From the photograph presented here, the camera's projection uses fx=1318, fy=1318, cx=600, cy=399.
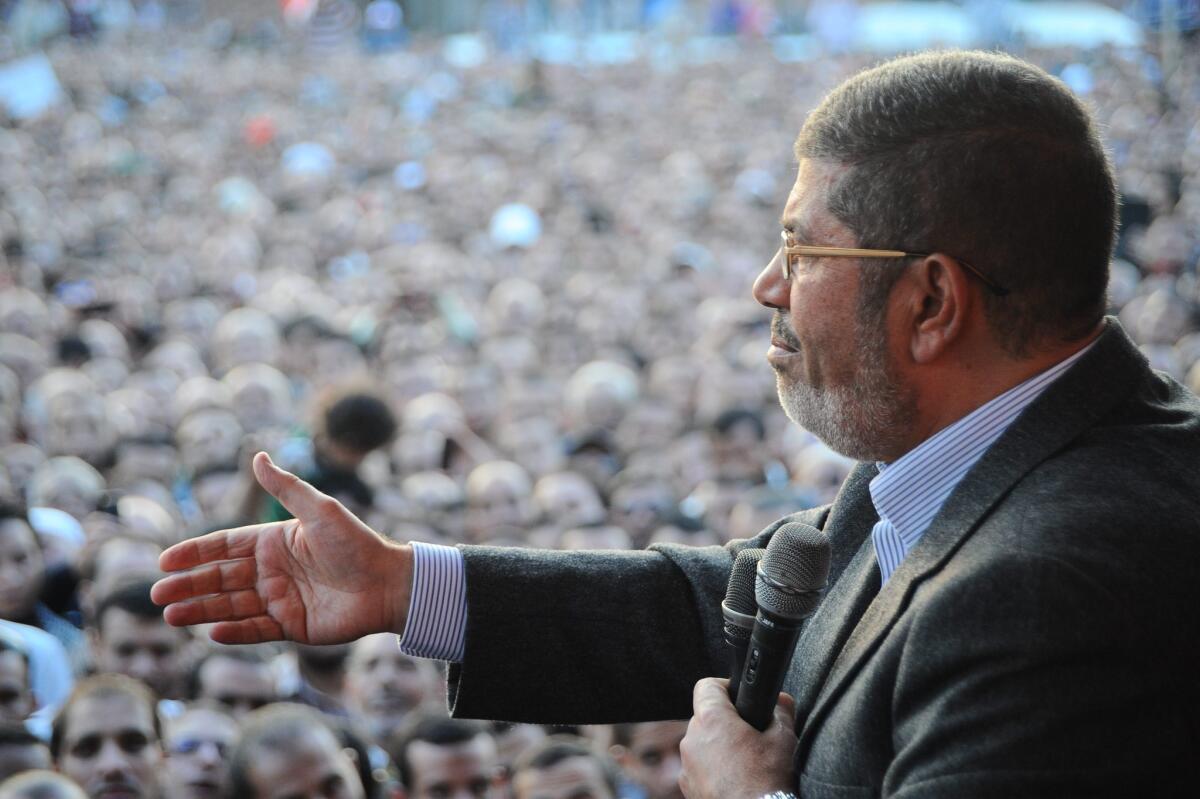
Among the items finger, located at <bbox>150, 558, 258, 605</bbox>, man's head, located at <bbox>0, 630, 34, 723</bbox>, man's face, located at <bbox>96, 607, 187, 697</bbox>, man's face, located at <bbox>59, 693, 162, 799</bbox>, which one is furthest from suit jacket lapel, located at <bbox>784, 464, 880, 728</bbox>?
man's face, located at <bbox>96, 607, 187, 697</bbox>

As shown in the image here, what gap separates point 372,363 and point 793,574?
680 cm

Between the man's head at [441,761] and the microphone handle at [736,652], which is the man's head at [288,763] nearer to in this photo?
the man's head at [441,761]

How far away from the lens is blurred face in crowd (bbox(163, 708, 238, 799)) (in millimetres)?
3180

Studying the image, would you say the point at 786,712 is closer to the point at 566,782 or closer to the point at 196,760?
the point at 566,782

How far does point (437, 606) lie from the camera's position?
1.88 m

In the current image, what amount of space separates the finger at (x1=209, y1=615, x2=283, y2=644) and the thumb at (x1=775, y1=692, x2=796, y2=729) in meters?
0.71

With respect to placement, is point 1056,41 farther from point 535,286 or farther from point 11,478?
point 11,478

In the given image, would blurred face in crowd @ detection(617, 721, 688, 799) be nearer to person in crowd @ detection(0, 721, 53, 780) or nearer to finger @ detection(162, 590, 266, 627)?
person in crowd @ detection(0, 721, 53, 780)

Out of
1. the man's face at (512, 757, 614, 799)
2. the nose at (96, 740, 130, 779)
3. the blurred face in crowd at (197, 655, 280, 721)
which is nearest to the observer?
the nose at (96, 740, 130, 779)

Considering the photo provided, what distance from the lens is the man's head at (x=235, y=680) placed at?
3576 mm

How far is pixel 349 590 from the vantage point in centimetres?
182

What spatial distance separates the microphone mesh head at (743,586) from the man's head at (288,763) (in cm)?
167

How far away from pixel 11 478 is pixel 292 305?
3.96 m

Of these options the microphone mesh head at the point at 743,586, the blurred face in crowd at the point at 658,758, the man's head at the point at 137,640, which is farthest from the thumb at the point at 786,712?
the man's head at the point at 137,640
